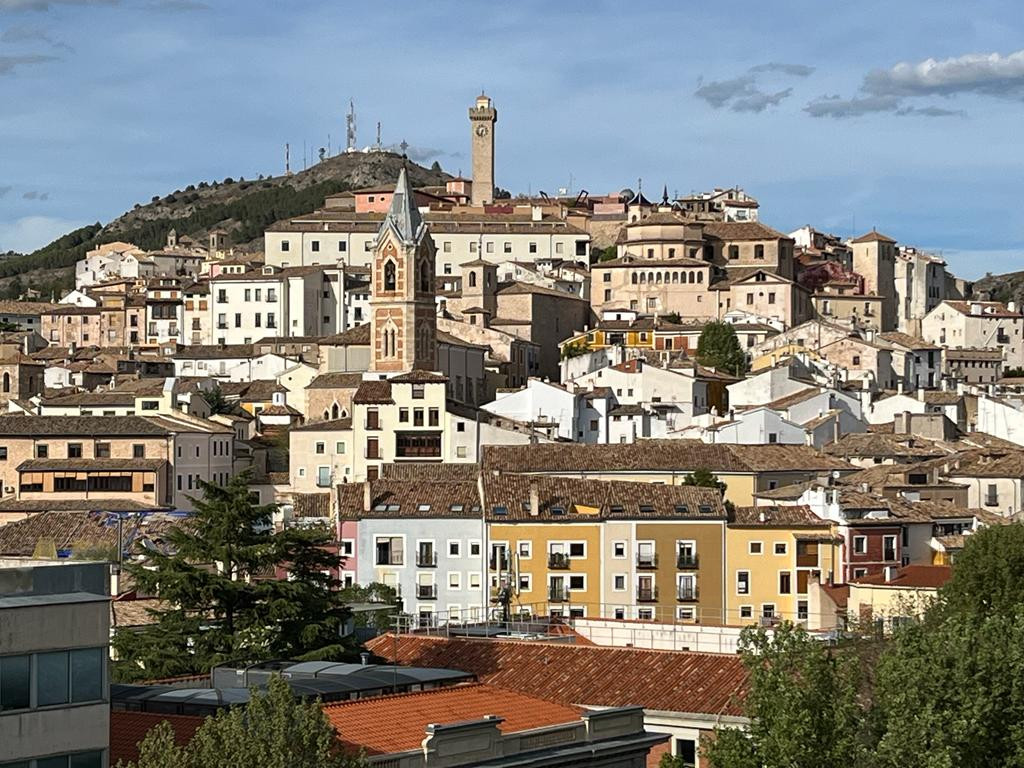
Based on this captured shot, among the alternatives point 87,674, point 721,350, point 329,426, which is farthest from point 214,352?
point 87,674

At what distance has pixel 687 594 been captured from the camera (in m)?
62.0

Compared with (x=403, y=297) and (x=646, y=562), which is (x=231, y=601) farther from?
(x=403, y=297)

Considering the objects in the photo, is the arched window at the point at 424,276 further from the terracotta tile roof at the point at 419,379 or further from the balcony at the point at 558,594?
the balcony at the point at 558,594

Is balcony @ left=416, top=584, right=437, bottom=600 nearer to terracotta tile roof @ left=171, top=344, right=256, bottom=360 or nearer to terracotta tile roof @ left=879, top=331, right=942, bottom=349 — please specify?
terracotta tile roof @ left=171, top=344, right=256, bottom=360

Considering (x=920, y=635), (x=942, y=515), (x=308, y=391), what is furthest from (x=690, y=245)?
(x=920, y=635)

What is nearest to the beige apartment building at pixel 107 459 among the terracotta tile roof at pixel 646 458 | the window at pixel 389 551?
the terracotta tile roof at pixel 646 458

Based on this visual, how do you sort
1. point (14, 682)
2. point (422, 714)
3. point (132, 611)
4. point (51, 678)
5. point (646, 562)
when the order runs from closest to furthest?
point (14, 682) < point (51, 678) < point (422, 714) < point (132, 611) < point (646, 562)

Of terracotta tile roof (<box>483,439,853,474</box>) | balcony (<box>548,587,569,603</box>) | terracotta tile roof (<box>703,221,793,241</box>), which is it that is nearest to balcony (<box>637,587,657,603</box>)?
balcony (<box>548,587,569,603</box>)

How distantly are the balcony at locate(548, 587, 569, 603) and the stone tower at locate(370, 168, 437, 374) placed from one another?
117ft

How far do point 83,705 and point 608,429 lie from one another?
237ft

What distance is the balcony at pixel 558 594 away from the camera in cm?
6178

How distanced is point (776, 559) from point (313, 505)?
63.3ft

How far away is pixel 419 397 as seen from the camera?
8575 cm

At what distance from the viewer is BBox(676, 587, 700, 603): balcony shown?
61875mm
